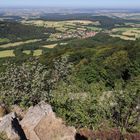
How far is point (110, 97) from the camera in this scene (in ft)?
85.9

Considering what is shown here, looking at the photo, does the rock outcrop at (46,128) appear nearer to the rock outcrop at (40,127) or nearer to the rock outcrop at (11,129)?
the rock outcrop at (40,127)

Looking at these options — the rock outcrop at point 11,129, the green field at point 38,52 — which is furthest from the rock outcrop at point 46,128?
the green field at point 38,52

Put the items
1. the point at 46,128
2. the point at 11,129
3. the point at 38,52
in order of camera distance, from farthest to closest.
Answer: the point at 38,52
the point at 46,128
the point at 11,129

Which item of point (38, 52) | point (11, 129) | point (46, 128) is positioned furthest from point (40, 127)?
point (38, 52)

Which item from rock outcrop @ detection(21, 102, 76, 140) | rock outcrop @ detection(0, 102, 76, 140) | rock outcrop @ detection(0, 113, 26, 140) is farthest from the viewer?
rock outcrop @ detection(21, 102, 76, 140)

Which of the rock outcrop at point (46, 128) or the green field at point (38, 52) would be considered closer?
the rock outcrop at point (46, 128)

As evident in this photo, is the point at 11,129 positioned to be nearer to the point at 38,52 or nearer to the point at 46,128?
the point at 46,128

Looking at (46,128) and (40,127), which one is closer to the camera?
(46,128)

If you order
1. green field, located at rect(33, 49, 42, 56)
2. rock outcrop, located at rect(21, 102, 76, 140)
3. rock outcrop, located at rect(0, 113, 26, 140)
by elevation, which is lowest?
green field, located at rect(33, 49, 42, 56)

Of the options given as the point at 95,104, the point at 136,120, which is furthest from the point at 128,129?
the point at 95,104

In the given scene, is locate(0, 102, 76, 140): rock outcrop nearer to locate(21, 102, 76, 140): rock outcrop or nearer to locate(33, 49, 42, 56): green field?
locate(21, 102, 76, 140): rock outcrop

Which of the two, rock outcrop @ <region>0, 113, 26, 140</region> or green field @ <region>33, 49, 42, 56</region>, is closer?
rock outcrop @ <region>0, 113, 26, 140</region>

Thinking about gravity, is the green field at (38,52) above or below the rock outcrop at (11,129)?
below

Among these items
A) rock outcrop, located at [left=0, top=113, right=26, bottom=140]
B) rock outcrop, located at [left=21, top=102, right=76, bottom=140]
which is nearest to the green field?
rock outcrop, located at [left=21, top=102, right=76, bottom=140]
